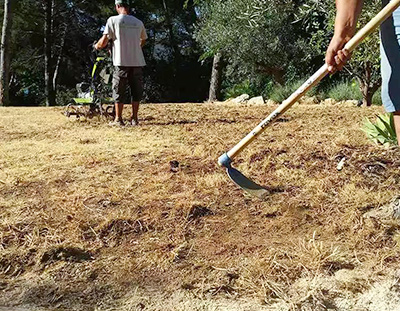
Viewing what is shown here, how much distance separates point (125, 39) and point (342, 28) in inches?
164

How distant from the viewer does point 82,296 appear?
1.99 m

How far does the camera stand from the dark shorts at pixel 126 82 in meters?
5.78

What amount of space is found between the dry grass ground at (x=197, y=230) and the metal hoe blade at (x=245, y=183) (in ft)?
0.23

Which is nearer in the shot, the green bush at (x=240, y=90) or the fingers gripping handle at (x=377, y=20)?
the fingers gripping handle at (x=377, y=20)

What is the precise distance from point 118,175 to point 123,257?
1.16m

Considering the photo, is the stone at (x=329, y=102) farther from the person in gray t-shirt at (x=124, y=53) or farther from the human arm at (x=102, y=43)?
the human arm at (x=102, y=43)

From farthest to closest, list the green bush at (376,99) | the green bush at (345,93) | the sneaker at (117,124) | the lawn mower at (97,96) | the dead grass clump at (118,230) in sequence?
the green bush at (345,93), the green bush at (376,99), the lawn mower at (97,96), the sneaker at (117,124), the dead grass clump at (118,230)

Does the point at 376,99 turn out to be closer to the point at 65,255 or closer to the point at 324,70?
the point at 324,70

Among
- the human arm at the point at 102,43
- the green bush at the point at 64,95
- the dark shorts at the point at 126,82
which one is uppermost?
the human arm at the point at 102,43

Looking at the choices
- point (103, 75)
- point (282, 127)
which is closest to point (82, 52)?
point (103, 75)

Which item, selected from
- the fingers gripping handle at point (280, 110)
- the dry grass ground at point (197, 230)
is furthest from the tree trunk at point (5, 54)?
the fingers gripping handle at point (280, 110)

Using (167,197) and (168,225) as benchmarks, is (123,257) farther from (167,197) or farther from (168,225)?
(167,197)

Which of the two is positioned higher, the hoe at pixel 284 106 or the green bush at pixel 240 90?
the hoe at pixel 284 106

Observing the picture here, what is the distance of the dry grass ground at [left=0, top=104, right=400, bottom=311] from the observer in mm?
1975
